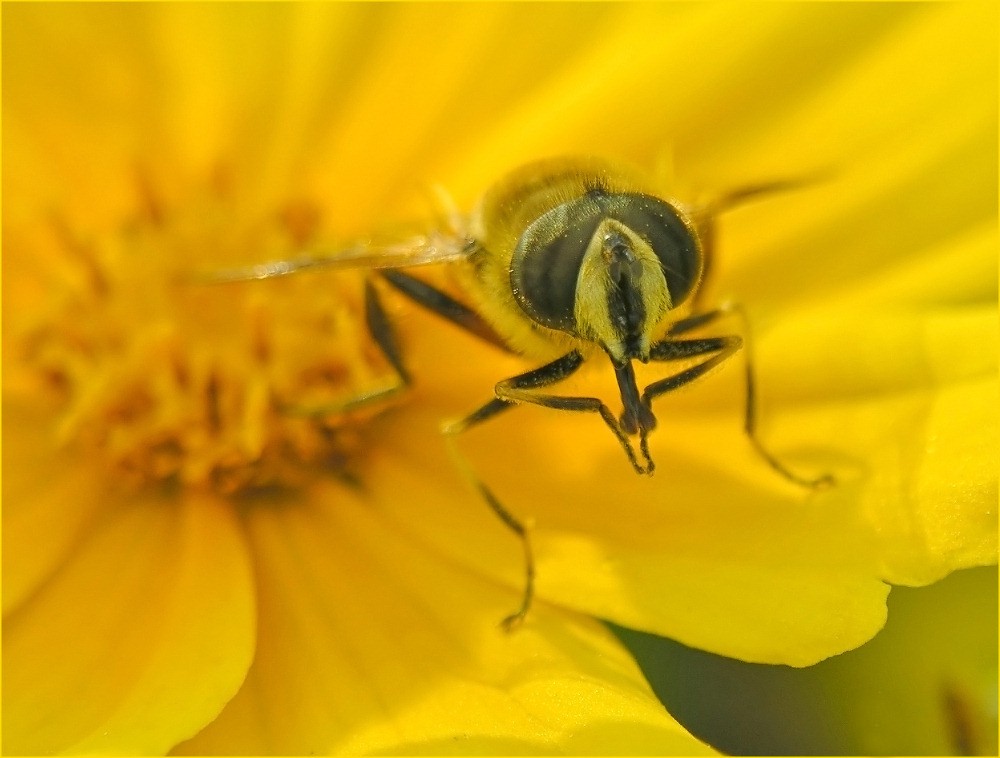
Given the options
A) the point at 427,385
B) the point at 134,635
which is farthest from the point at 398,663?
the point at 427,385

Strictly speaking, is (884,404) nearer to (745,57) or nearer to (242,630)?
(745,57)

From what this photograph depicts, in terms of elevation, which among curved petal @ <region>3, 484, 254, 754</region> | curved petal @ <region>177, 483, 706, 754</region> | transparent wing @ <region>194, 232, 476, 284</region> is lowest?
curved petal @ <region>177, 483, 706, 754</region>

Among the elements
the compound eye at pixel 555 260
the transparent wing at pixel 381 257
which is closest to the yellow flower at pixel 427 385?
the transparent wing at pixel 381 257

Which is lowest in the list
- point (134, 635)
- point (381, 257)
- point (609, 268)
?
point (134, 635)

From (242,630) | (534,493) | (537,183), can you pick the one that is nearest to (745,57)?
(537,183)

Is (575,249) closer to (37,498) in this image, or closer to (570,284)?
A: (570,284)

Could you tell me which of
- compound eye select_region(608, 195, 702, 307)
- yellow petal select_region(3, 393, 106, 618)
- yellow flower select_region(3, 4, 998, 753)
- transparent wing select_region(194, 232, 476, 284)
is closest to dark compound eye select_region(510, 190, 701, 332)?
compound eye select_region(608, 195, 702, 307)

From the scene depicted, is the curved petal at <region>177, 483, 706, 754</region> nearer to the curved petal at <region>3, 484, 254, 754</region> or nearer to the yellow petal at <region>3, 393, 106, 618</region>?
the curved petal at <region>3, 484, 254, 754</region>

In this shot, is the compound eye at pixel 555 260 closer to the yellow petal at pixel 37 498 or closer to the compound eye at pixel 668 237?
the compound eye at pixel 668 237
